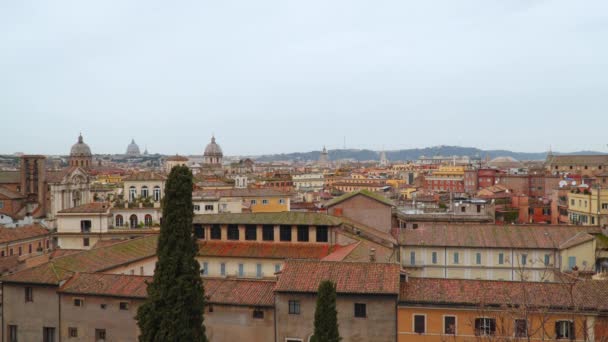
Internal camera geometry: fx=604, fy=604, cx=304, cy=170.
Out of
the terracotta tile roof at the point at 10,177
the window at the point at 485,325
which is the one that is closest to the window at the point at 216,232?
the window at the point at 485,325

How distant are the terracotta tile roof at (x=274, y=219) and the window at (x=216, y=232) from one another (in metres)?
0.34

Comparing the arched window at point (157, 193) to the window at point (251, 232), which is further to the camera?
the arched window at point (157, 193)

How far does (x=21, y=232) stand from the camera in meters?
46.3

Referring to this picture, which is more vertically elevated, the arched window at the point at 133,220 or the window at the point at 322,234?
the window at the point at 322,234

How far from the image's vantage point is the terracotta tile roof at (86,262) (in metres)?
26.9

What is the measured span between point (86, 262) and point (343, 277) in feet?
44.0

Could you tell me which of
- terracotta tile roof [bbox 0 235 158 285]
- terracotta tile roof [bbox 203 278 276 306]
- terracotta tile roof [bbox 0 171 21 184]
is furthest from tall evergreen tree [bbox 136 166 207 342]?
terracotta tile roof [bbox 0 171 21 184]

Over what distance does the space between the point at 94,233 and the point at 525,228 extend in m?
30.7

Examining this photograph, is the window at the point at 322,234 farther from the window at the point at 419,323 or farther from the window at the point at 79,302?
the window at the point at 79,302

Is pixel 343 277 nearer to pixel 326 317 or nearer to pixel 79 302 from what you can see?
pixel 326 317

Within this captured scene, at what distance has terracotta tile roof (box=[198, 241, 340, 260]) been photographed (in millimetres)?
33000

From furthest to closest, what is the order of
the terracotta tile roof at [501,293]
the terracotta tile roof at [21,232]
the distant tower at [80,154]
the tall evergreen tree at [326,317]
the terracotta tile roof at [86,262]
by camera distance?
the distant tower at [80,154], the terracotta tile roof at [21,232], the terracotta tile roof at [86,262], the terracotta tile roof at [501,293], the tall evergreen tree at [326,317]

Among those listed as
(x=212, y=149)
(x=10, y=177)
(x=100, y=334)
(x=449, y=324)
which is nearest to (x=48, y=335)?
(x=100, y=334)

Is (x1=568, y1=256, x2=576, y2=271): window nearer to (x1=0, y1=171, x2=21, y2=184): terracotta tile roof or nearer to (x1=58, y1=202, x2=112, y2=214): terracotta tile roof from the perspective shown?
(x1=58, y1=202, x2=112, y2=214): terracotta tile roof
